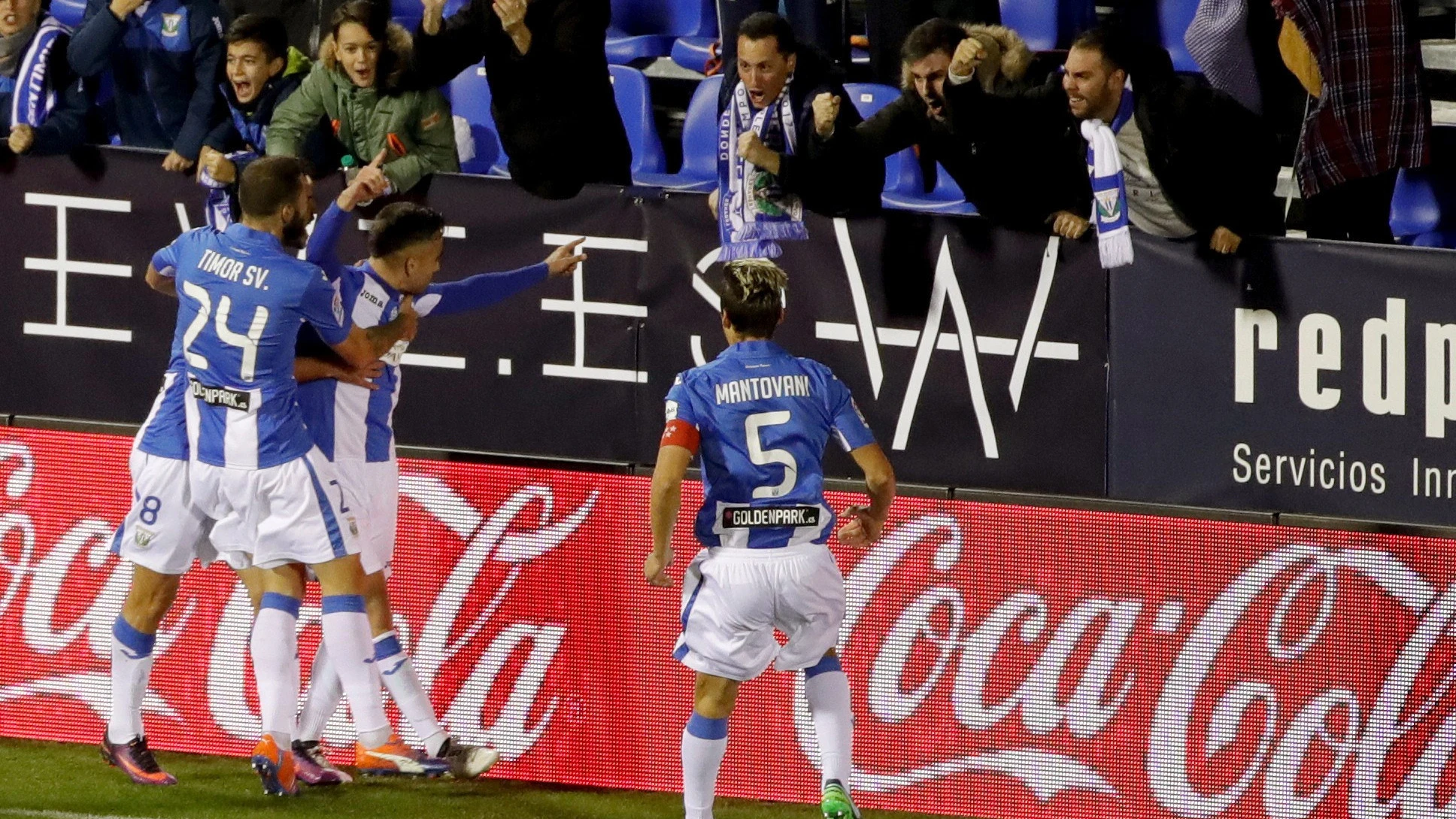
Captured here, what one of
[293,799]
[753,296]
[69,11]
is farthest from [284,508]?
[69,11]

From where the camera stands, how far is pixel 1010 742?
276 inches

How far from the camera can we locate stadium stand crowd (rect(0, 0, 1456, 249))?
25.9 feet

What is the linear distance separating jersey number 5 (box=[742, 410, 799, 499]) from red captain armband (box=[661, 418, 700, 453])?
0.50 feet

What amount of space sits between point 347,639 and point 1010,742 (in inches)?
85.6

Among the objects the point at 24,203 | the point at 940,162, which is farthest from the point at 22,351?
the point at 940,162

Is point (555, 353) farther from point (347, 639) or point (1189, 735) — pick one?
point (1189, 735)

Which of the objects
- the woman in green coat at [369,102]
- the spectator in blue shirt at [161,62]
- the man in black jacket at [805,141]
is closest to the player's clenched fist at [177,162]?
the spectator in blue shirt at [161,62]

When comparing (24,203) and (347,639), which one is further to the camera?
(24,203)

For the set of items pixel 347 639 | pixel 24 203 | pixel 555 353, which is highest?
pixel 24 203

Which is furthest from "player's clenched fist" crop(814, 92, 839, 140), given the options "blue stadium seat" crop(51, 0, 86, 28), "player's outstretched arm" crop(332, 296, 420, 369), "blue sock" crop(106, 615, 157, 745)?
"blue stadium seat" crop(51, 0, 86, 28)

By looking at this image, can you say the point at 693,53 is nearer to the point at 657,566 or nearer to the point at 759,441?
the point at 759,441

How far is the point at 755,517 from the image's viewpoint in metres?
6.16

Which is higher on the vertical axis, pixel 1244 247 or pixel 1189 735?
pixel 1244 247

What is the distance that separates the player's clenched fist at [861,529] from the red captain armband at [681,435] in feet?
1.78
